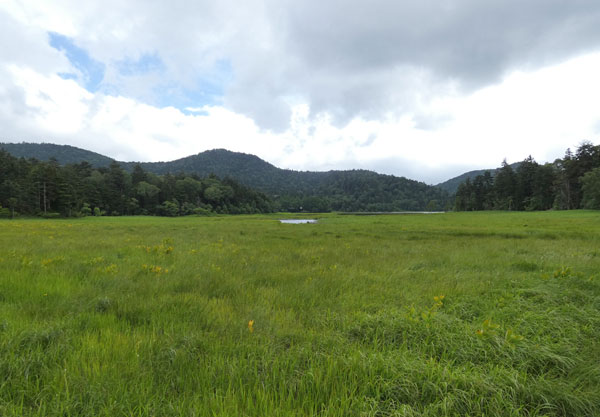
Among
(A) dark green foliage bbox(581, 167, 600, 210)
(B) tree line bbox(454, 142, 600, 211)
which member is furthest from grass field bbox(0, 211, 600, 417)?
(B) tree line bbox(454, 142, 600, 211)

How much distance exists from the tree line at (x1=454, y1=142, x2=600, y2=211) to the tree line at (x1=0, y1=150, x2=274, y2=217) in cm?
9758

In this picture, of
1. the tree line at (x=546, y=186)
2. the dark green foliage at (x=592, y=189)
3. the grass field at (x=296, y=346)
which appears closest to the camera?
the grass field at (x=296, y=346)

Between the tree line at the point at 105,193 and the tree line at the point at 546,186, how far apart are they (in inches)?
3842

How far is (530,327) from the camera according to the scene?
359 centimetres

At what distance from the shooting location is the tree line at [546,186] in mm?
53306

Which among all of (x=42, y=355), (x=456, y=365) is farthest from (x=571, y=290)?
(x=42, y=355)

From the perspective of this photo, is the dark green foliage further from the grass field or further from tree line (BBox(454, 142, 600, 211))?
the grass field

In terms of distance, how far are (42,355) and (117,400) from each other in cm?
133

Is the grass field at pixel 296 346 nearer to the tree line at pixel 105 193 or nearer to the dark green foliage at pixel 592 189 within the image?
the dark green foliage at pixel 592 189

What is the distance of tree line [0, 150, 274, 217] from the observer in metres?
54.7

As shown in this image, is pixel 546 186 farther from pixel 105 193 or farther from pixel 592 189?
pixel 105 193

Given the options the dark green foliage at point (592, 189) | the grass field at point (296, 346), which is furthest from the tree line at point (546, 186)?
the grass field at point (296, 346)

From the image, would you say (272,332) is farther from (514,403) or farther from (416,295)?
(416,295)

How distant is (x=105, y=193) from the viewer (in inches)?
3086
